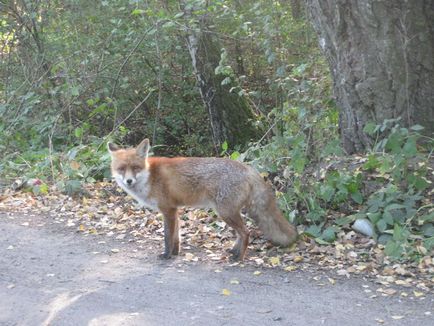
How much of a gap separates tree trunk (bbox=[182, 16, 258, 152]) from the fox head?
5.00 meters

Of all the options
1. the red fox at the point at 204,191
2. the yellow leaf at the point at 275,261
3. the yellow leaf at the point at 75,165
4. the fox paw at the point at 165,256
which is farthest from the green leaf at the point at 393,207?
the yellow leaf at the point at 75,165

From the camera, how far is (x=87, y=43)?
42.3 ft

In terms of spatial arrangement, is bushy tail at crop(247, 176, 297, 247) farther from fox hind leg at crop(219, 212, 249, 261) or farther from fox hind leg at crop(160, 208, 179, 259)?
fox hind leg at crop(160, 208, 179, 259)

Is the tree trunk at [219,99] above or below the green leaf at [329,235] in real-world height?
above

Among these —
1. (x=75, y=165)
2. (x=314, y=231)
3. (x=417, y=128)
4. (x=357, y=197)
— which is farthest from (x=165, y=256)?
(x=75, y=165)

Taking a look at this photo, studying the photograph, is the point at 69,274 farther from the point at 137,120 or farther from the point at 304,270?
the point at 137,120

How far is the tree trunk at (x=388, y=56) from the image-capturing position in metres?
7.43

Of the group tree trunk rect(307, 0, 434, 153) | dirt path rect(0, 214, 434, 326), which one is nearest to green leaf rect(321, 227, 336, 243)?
dirt path rect(0, 214, 434, 326)

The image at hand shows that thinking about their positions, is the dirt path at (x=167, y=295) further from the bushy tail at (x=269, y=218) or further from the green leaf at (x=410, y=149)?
the green leaf at (x=410, y=149)

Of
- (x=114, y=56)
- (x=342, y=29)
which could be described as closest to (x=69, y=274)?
(x=342, y=29)

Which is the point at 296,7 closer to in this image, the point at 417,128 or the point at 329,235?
the point at 417,128

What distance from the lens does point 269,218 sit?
673 centimetres

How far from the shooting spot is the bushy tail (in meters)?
6.73

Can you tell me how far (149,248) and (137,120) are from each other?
7100 millimetres
